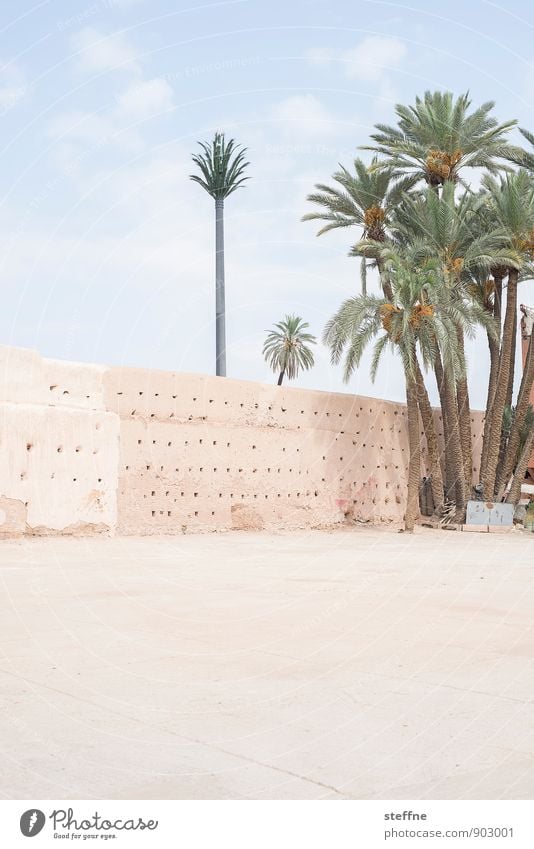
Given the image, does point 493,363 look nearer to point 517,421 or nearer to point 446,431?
point 517,421

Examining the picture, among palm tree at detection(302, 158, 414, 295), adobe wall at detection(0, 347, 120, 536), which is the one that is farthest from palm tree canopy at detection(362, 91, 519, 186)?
adobe wall at detection(0, 347, 120, 536)

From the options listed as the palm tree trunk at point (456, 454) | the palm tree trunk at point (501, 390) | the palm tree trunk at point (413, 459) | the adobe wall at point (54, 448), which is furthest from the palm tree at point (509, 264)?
the adobe wall at point (54, 448)

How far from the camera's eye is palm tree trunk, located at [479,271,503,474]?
25.1 meters

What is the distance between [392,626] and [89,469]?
417 inches

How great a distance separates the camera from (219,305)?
29.3 m

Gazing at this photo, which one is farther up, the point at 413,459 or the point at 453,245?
the point at 453,245

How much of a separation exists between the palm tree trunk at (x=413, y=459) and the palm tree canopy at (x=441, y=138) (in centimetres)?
592

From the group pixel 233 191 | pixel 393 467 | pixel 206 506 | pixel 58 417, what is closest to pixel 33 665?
pixel 58 417

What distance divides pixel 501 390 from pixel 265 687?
19.8m

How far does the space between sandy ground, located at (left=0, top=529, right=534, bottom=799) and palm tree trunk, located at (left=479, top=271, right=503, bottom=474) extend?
14891 mm

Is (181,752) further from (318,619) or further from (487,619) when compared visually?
(487,619)

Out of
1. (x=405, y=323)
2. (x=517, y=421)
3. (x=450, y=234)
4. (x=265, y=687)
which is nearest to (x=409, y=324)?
(x=405, y=323)

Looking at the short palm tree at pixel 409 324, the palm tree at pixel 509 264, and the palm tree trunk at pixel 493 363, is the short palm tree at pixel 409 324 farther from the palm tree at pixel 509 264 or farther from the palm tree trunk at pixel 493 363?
the palm tree trunk at pixel 493 363

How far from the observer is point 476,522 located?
23.8 metres
